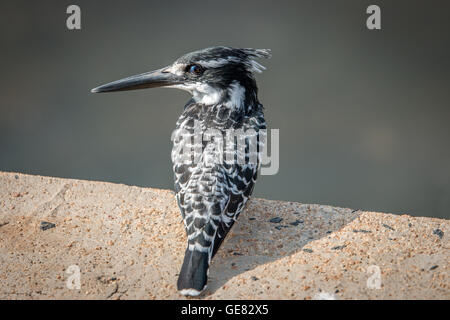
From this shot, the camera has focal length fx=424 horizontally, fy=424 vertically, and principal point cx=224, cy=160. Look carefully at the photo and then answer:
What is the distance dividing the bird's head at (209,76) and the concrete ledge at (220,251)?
3.31ft

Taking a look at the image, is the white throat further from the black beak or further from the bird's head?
the black beak

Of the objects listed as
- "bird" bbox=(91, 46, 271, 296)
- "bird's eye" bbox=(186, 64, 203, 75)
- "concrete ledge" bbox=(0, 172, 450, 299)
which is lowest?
"concrete ledge" bbox=(0, 172, 450, 299)

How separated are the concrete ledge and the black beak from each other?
3.28ft

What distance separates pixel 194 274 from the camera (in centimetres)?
250

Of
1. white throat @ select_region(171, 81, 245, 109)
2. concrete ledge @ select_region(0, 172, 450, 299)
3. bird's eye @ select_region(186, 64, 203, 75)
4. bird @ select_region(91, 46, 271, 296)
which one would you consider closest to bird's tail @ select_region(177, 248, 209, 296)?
bird @ select_region(91, 46, 271, 296)

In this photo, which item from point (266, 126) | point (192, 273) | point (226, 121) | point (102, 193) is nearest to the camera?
point (192, 273)

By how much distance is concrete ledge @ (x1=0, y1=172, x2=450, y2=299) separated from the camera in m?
2.61

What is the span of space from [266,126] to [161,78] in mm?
960

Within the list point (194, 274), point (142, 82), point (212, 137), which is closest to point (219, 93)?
point (212, 137)

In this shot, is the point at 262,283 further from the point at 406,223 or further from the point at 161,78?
the point at 161,78

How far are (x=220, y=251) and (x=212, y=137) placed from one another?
33.3 inches

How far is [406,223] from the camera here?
3379 mm

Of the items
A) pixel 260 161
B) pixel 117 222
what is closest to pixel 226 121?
pixel 260 161
